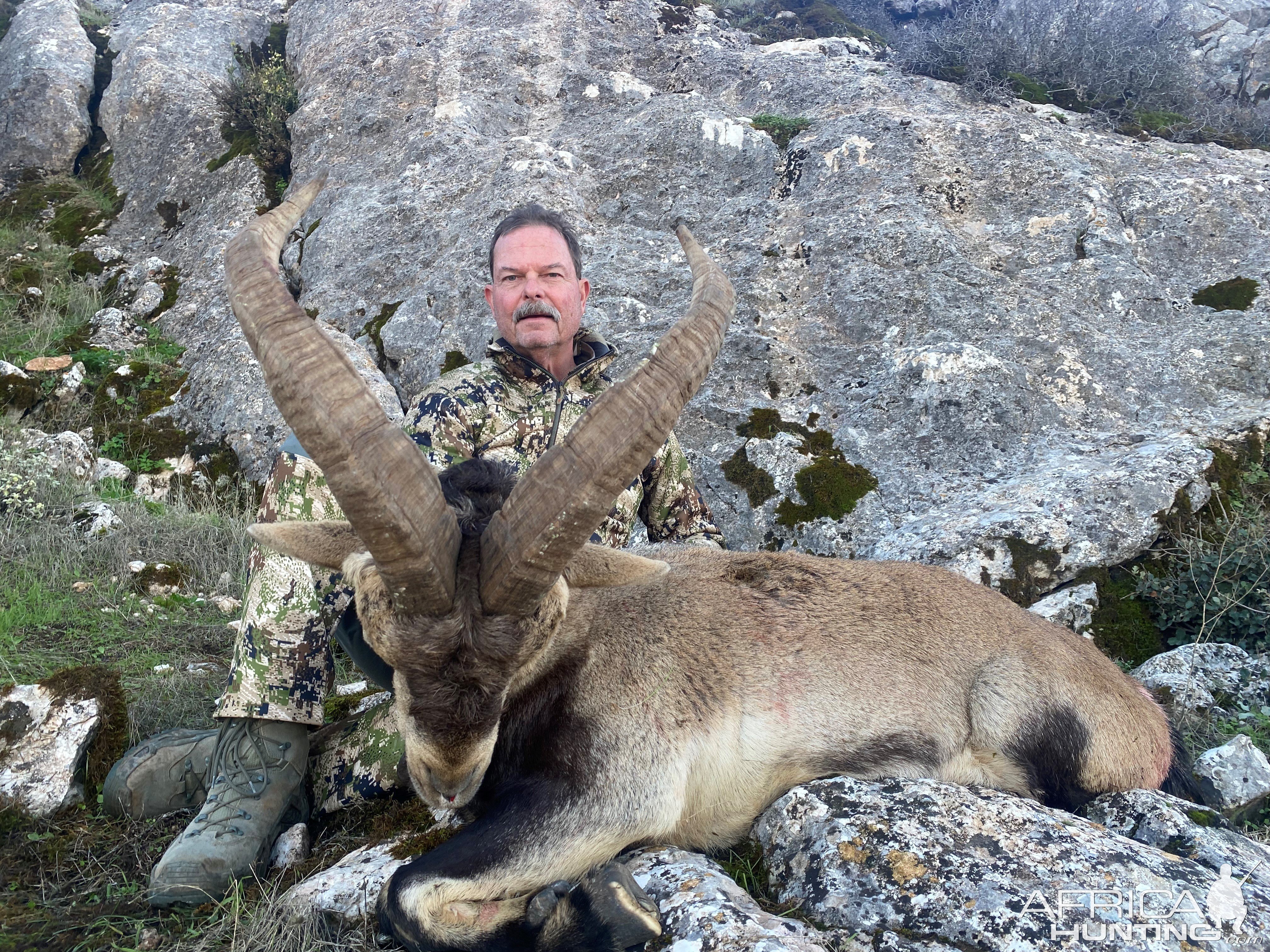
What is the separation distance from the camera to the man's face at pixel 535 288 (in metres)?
6.01

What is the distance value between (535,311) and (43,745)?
428cm

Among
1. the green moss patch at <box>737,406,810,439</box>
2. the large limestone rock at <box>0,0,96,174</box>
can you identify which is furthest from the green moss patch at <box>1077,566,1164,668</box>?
the large limestone rock at <box>0,0,96,174</box>

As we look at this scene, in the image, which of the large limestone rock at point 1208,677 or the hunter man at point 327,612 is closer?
the hunter man at point 327,612

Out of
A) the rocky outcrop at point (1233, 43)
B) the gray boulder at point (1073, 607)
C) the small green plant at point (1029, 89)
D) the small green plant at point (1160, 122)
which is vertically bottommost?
the gray boulder at point (1073, 607)

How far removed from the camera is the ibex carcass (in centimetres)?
306

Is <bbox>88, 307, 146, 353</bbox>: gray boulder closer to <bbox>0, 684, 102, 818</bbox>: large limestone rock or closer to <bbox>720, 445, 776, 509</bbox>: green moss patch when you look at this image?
<bbox>0, 684, 102, 818</bbox>: large limestone rock

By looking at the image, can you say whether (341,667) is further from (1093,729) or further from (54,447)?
(1093,729)

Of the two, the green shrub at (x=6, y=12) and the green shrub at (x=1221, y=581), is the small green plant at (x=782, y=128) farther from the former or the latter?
the green shrub at (x=6, y=12)

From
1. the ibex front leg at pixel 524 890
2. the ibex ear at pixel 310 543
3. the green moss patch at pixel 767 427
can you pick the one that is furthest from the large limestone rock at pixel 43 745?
the green moss patch at pixel 767 427

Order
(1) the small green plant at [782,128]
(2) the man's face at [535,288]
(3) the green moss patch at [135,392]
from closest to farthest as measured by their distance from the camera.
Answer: (2) the man's face at [535,288] → (3) the green moss patch at [135,392] → (1) the small green plant at [782,128]

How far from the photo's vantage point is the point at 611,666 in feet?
12.9

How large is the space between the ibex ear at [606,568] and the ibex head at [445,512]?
0.17m

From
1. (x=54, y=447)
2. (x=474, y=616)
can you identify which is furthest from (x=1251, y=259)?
(x=54, y=447)

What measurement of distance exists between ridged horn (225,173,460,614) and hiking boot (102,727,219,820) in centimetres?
270
